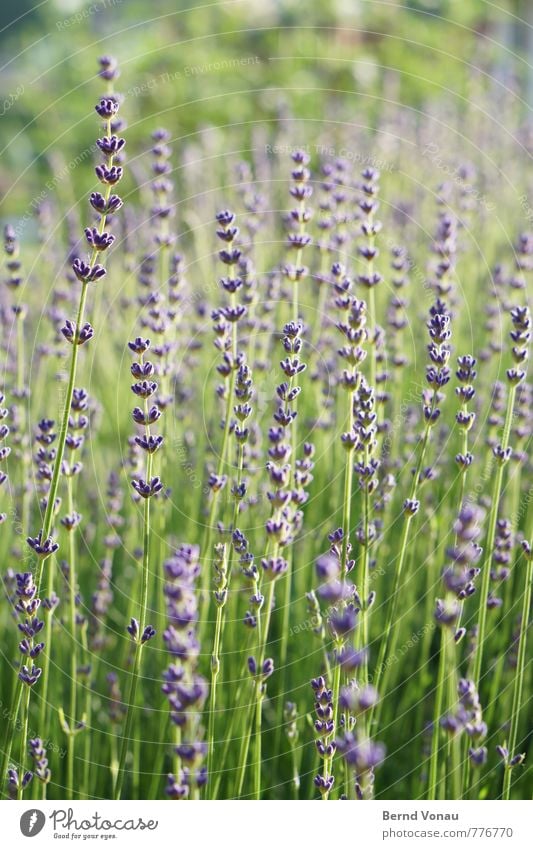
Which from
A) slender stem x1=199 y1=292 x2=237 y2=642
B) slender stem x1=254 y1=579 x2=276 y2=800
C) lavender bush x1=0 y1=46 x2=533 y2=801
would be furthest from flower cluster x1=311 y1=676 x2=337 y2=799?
slender stem x1=199 y1=292 x2=237 y2=642

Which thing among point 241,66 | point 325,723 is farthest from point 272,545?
point 241,66

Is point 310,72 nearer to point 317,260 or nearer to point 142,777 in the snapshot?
point 317,260

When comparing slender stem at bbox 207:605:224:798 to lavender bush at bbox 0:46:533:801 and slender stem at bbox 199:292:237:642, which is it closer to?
lavender bush at bbox 0:46:533:801

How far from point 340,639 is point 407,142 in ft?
11.2

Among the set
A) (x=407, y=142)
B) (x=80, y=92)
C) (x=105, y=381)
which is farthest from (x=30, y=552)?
(x=80, y=92)

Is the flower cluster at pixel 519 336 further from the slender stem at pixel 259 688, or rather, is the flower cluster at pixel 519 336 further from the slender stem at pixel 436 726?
the slender stem at pixel 259 688

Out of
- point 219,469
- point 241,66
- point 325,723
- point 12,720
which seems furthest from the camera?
point 241,66
